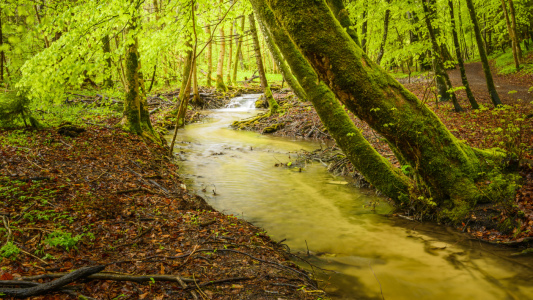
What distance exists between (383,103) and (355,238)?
7.50ft

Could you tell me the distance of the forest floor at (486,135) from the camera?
4477 millimetres

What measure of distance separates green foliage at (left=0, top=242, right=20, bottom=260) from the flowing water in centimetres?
323

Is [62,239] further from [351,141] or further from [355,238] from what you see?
[351,141]

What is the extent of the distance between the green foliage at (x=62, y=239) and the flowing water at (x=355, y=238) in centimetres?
288

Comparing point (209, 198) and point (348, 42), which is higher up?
point (348, 42)

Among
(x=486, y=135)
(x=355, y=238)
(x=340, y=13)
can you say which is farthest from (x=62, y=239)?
(x=486, y=135)

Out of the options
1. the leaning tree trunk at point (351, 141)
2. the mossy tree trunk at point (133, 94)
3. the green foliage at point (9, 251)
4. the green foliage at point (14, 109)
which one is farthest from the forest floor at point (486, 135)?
the green foliage at point (14, 109)

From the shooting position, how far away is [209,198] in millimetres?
7047

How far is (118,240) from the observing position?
355cm

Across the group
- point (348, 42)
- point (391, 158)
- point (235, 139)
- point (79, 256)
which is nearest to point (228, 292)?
point (79, 256)

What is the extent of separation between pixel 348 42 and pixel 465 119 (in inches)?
366

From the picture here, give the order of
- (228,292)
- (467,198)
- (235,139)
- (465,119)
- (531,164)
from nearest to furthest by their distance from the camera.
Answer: (228,292), (467,198), (531,164), (465,119), (235,139)

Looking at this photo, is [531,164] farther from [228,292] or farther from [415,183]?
[228,292]

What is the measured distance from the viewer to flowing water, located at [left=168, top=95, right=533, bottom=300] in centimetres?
366
